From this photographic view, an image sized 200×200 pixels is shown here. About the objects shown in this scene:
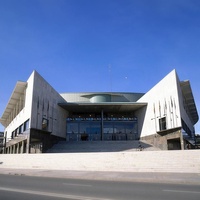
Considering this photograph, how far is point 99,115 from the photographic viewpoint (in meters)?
47.3

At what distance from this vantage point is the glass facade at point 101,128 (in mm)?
43344

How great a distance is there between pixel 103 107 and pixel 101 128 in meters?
4.44

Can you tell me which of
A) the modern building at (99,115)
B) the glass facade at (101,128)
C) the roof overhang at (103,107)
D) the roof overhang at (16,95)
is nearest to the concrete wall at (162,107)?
the modern building at (99,115)

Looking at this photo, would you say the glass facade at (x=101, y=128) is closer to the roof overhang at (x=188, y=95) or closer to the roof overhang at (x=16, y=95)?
the roof overhang at (x=16, y=95)

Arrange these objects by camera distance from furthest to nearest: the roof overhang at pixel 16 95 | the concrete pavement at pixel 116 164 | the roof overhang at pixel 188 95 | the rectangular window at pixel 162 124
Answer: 1. the roof overhang at pixel 16 95
2. the roof overhang at pixel 188 95
3. the rectangular window at pixel 162 124
4. the concrete pavement at pixel 116 164

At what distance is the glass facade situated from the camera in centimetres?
4334

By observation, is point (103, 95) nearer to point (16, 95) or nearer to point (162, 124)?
point (162, 124)

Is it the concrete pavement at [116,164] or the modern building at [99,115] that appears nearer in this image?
the concrete pavement at [116,164]

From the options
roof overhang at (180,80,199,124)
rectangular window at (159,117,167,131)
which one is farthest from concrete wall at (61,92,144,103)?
rectangular window at (159,117,167,131)

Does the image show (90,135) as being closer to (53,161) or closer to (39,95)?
(39,95)

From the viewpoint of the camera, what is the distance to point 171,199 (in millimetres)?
6883

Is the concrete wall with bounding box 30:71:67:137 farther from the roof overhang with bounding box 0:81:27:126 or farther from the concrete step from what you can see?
the concrete step

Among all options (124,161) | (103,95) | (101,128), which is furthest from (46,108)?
(124,161)

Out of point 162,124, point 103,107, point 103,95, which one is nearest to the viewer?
point 162,124
